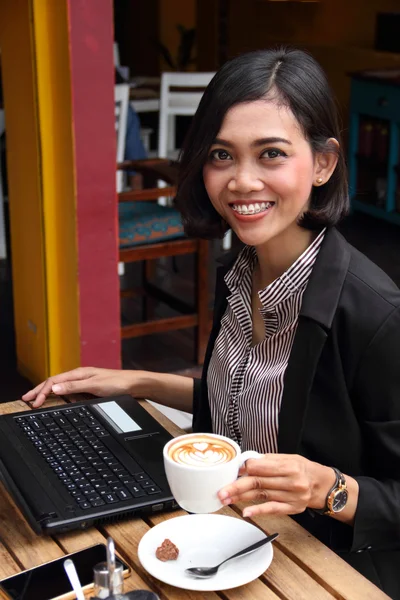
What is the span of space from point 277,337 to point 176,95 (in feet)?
13.2

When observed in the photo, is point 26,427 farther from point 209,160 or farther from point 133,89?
point 133,89

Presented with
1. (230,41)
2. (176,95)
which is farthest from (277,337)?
(230,41)

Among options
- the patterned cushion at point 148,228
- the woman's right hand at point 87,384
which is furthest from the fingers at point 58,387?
the patterned cushion at point 148,228

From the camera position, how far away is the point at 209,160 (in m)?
1.37

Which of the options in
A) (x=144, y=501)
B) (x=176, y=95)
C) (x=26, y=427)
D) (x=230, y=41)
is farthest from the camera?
(x=230, y=41)

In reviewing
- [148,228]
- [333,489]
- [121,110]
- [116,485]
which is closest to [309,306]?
[333,489]

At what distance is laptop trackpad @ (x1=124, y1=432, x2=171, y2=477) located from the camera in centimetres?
133

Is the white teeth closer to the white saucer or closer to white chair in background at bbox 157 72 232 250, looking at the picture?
the white saucer

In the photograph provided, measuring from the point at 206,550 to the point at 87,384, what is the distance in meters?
0.60

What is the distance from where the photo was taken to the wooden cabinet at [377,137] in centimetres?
596

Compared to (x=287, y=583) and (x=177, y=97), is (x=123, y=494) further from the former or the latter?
(x=177, y=97)

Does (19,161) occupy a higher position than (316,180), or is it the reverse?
(316,180)

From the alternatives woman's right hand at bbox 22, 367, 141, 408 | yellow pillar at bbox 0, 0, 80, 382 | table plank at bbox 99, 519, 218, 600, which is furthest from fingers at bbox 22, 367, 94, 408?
yellow pillar at bbox 0, 0, 80, 382

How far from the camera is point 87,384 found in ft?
5.41
